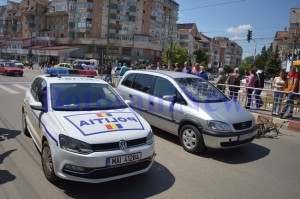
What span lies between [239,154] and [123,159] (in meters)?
3.24

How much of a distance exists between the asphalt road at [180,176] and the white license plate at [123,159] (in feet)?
1.60

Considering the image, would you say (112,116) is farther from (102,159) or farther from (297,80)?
(297,80)

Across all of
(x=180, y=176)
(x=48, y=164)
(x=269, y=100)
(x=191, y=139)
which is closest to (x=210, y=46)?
(x=269, y=100)

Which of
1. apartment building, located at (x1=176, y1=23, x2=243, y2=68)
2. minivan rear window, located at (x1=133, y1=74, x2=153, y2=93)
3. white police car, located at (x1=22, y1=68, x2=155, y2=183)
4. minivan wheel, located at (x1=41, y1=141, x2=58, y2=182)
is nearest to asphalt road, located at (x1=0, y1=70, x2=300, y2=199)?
minivan wheel, located at (x1=41, y1=141, x2=58, y2=182)

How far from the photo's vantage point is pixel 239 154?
612cm

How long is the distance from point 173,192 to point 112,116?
58.8 inches

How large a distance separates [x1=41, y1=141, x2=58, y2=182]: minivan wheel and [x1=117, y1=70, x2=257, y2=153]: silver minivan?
9.60 feet

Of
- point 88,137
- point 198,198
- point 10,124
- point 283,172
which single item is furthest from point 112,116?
point 10,124

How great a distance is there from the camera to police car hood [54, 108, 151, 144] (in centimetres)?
387

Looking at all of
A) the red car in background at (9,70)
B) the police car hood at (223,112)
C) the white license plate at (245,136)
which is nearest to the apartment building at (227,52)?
the red car in background at (9,70)

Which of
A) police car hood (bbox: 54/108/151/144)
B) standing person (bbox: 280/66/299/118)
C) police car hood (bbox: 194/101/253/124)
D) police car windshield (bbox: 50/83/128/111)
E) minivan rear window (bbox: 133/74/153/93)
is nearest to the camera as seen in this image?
police car hood (bbox: 54/108/151/144)

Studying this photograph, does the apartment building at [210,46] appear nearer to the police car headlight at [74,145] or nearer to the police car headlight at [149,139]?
the police car headlight at [149,139]

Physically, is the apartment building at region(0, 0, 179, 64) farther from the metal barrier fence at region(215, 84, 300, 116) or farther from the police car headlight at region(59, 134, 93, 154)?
the police car headlight at region(59, 134, 93, 154)

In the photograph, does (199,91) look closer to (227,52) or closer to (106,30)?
(106,30)
